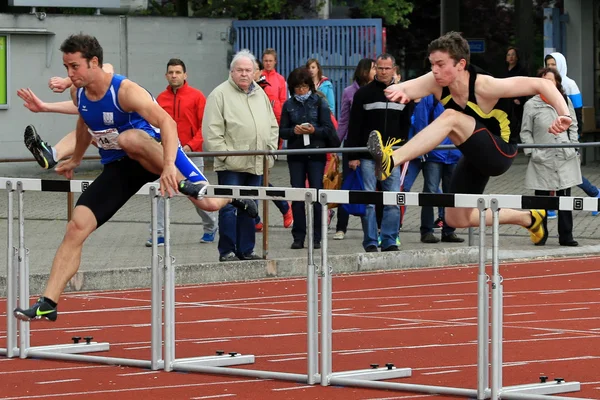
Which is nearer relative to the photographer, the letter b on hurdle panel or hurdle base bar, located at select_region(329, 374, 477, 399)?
hurdle base bar, located at select_region(329, 374, 477, 399)

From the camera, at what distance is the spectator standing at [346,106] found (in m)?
16.0

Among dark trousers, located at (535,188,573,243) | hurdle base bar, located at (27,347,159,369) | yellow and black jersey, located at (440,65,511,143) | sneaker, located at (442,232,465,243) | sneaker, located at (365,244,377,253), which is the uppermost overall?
yellow and black jersey, located at (440,65,511,143)

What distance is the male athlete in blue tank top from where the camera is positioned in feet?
30.8

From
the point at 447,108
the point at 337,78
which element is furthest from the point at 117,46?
the point at 447,108

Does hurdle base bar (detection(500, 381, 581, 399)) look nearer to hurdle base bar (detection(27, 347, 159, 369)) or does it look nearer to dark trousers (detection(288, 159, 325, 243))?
hurdle base bar (detection(27, 347, 159, 369))

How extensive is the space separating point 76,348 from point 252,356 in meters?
1.29

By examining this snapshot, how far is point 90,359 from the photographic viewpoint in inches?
381

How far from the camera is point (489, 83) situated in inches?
395

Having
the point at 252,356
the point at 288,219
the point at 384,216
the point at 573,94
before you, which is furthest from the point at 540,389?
the point at 573,94

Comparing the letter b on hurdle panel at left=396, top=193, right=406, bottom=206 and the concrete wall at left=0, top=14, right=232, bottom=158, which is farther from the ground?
the concrete wall at left=0, top=14, right=232, bottom=158

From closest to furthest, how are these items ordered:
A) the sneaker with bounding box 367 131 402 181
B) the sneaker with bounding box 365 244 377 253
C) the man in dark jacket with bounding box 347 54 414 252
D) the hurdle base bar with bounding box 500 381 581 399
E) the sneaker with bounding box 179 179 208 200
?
the hurdle base bar with bounding box 500 381 581 399 → the sneaker with bounding box 179 179 208 200 → the sneaker with bounding box 367 131 402 181 → the man in dark jacket with bounding box 347 54 414 252 → the sneaker with bounding box 365 244 377 253

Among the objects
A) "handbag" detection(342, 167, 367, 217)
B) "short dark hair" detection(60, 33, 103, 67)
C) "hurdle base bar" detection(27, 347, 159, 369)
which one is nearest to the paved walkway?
"handbag" detection(342, 167, 367, 217)

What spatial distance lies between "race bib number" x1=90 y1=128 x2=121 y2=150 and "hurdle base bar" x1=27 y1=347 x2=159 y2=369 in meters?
1.39

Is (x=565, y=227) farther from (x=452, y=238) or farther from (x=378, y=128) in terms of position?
(x=378, y=128)
